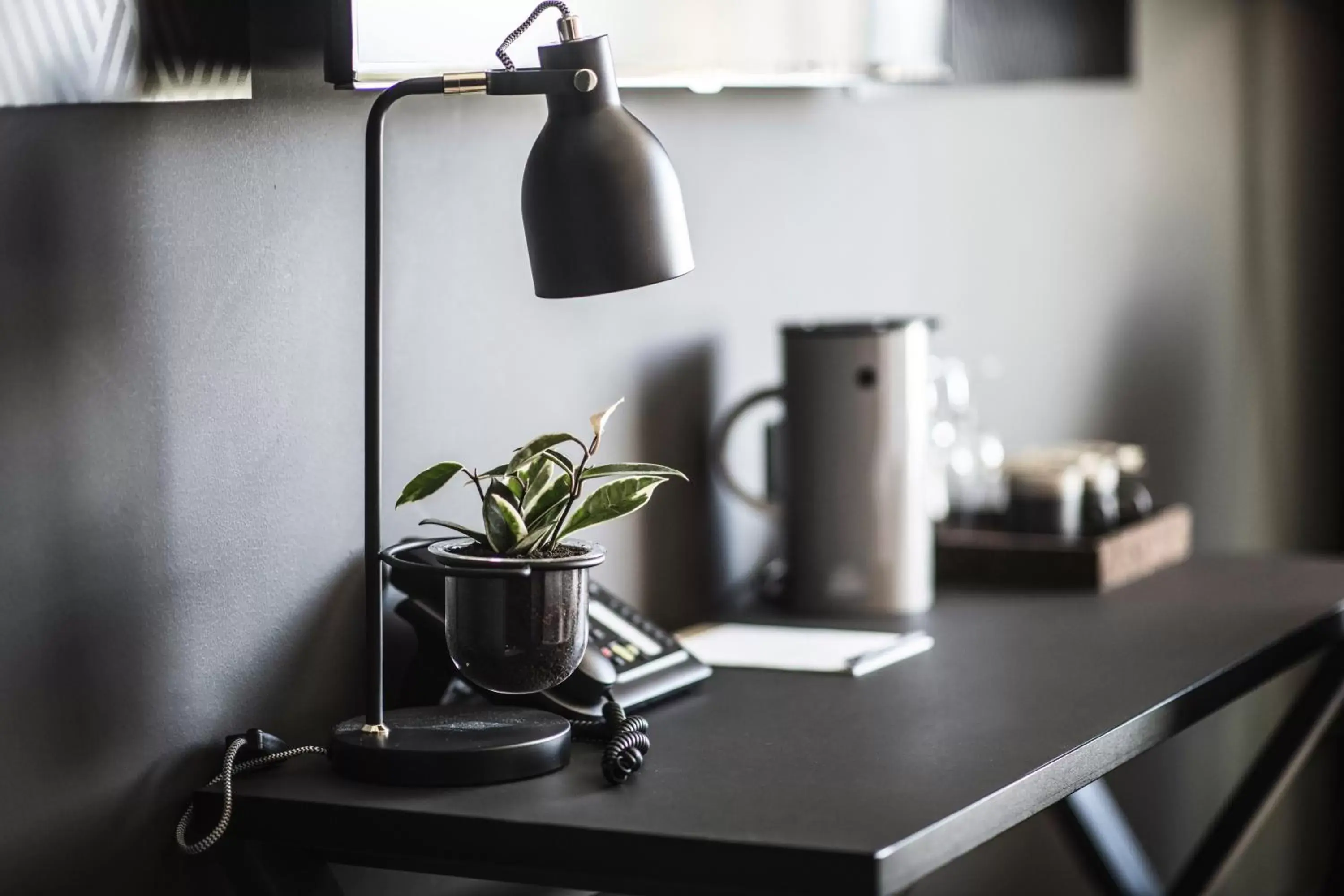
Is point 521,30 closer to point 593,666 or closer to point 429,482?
point 429,482

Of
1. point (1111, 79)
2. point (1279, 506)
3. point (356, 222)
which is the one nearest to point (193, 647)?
point (356, 222)

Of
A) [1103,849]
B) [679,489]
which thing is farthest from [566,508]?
[1103,849]

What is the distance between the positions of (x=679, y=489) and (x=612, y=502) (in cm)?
73

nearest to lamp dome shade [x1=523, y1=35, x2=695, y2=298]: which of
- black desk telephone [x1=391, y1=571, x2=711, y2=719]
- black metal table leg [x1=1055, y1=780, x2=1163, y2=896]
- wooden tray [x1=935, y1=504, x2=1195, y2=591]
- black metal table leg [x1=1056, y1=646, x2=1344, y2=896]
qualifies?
black desk telephone [x1=391, y1=571, x2=711, y2=719]

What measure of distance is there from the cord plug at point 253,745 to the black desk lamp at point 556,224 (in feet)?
0.22

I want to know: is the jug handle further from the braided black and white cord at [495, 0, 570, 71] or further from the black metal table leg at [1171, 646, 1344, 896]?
the braided black and white cord at [495, 0, 570, 71]

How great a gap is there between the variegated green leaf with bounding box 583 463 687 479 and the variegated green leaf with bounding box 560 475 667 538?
0.01 meters

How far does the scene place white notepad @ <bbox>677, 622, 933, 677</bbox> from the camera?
159 cm

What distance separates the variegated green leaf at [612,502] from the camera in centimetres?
119

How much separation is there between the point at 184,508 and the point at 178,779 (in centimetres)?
20

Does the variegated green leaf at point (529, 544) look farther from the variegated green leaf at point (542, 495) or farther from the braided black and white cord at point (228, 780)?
the braided black and white cord at point (228, 780)

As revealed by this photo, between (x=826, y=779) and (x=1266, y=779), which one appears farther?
(x=1266, y=779)

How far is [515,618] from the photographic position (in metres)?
1.15

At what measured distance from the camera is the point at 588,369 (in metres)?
1.75
